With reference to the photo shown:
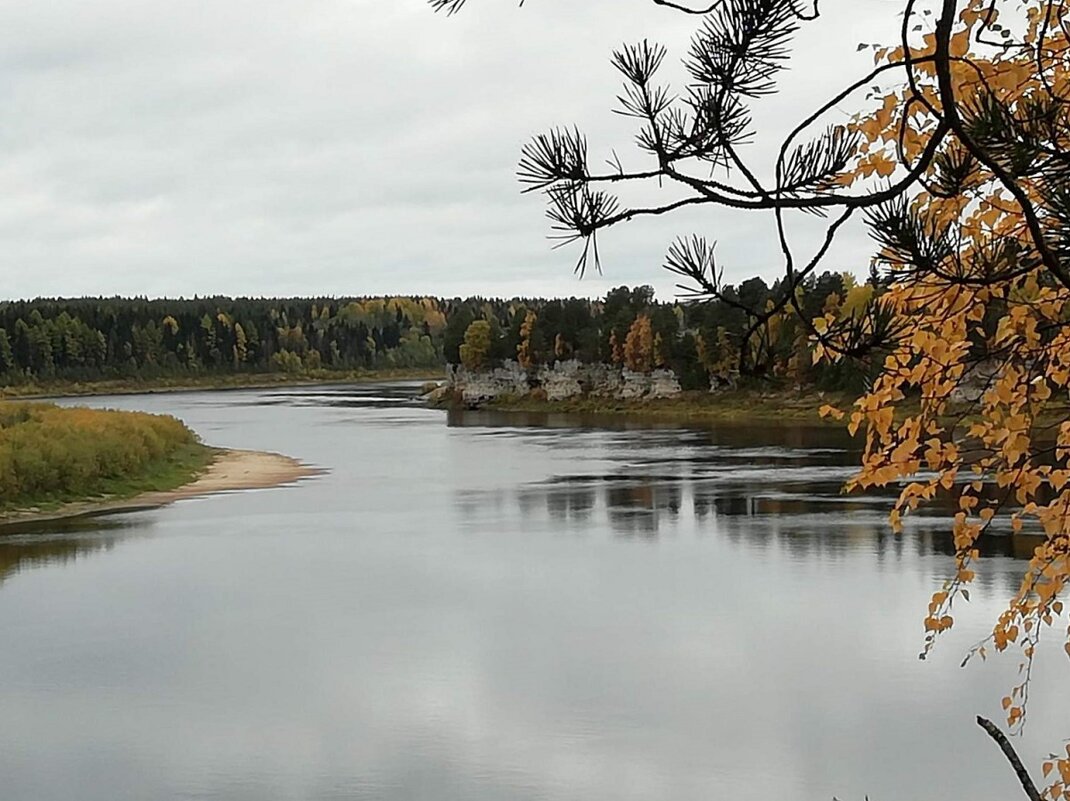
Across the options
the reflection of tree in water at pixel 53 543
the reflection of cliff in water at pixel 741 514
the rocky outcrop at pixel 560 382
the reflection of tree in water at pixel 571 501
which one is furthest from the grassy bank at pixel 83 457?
the rocky outcrop at pixel 560 382

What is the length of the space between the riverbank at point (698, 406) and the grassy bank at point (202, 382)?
37.8 m

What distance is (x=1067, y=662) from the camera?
13.4m

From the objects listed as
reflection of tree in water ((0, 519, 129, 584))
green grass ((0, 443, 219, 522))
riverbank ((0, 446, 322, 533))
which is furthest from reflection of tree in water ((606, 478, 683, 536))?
green grass ((0, 443, 219, 522))

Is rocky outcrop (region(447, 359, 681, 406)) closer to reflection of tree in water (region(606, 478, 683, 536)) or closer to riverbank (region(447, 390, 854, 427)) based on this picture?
riverbank (region(447, 390, 854, 427))

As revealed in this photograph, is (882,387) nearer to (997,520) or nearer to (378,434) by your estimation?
(997,520)

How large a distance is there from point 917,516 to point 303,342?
98.2m

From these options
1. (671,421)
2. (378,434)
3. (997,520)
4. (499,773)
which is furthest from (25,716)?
(671,421)

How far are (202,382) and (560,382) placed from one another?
4583cm

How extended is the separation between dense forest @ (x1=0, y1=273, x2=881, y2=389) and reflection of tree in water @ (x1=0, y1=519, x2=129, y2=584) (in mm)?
14521

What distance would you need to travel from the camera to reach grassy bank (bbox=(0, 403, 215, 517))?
2625cm

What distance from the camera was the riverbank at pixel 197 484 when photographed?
25688 mm

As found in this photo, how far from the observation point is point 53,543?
21969mm

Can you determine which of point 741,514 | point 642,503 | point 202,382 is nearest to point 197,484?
point 642,503

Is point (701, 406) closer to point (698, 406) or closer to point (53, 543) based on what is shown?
point (698, 406)
